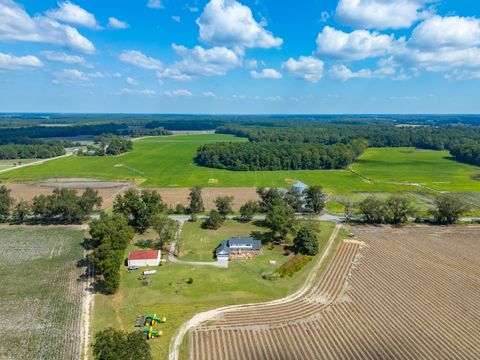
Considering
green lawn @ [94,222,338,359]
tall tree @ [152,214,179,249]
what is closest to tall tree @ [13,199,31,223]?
tall tree @ [152,214,179,249]

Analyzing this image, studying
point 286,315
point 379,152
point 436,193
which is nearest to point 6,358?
point 286,315

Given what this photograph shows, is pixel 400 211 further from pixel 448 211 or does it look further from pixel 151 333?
pixel 151 333

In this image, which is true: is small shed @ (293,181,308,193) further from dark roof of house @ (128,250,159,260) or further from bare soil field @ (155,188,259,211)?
dark roof of house @ (128,250,159,260)

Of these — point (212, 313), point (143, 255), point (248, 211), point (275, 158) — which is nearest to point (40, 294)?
point (143, 255)

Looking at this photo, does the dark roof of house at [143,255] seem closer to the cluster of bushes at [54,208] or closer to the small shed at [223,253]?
the small shed at [223,253]

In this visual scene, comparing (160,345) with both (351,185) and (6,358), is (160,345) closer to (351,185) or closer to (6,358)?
(6,358)
